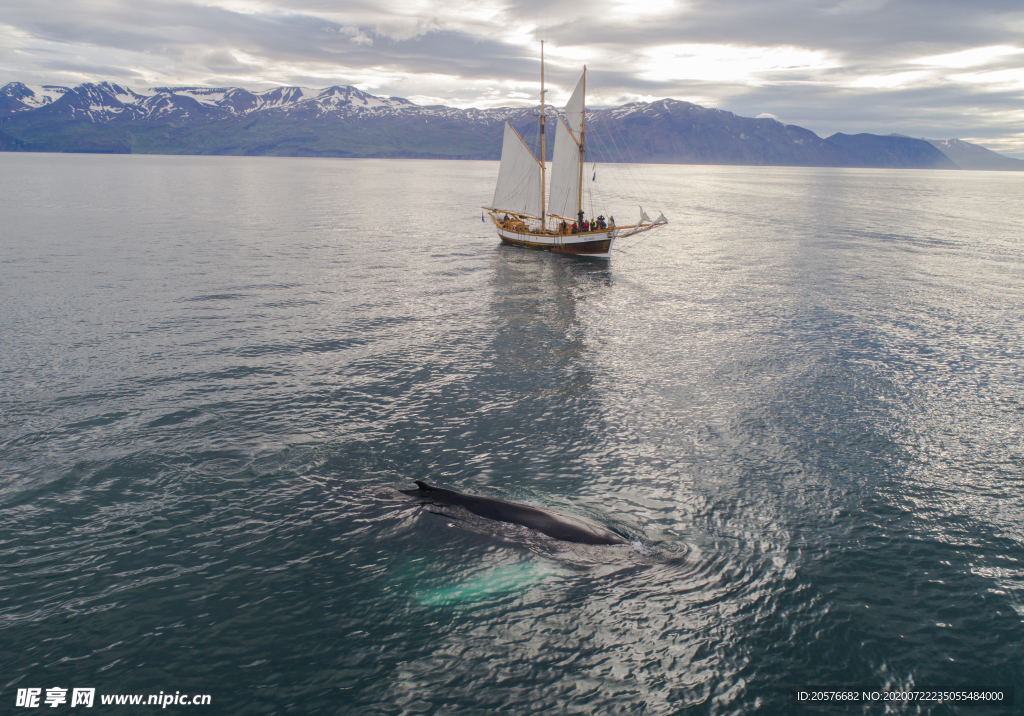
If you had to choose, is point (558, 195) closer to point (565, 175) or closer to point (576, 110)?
point (565, 175)

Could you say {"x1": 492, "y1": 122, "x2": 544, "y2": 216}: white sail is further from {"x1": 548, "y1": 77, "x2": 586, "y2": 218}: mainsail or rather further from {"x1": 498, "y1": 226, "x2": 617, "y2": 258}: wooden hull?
{"x1": 498, "y1": 226, "x2": 617, "y2": 258}: wooden hull

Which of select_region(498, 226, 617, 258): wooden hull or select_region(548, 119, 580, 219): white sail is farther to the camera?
select_region(548, 119, 580, 219): white sail

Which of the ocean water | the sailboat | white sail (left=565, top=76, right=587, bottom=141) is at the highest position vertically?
white sail (left=565, top=76, right=587, bottom=141)

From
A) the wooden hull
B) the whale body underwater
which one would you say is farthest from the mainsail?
the whale body underwater

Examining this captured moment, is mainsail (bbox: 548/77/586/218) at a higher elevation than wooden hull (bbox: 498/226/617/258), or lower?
higher

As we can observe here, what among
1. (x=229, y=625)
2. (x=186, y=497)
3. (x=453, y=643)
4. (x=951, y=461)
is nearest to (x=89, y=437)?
(x=186, y=497)
